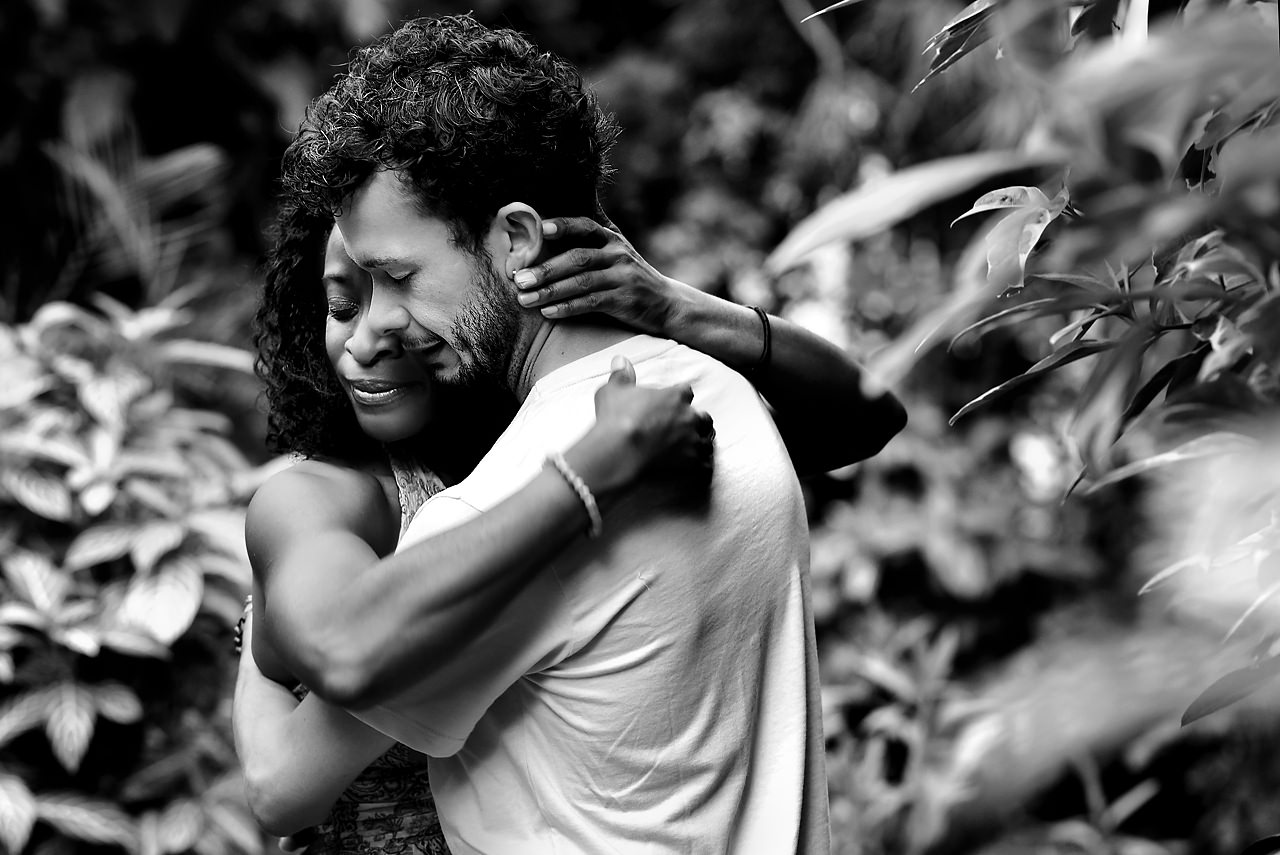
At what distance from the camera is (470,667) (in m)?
1.35

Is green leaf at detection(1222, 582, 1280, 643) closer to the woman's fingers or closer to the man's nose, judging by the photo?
the woman's fingers

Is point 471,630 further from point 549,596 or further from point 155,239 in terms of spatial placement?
point 155,239

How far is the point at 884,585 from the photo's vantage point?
15.7 feet

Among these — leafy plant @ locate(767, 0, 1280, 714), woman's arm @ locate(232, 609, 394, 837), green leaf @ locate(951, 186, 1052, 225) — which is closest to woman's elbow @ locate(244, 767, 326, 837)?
woman's arm @ locate(232, 609, 394, 837)

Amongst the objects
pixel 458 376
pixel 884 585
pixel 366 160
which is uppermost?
pixel 366 160

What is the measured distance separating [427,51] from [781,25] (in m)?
4.03

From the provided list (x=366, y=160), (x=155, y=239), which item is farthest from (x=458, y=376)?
(x=155, y=239)

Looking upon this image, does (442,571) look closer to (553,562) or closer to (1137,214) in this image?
(553,562)

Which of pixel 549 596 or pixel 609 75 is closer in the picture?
pixel 549 596

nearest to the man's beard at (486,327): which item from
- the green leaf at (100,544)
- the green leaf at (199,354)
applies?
the green leaf at (100,544)

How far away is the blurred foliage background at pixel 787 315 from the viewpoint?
1279 millimetres

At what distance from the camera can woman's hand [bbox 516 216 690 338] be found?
1.56 meters

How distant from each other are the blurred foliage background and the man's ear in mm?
437

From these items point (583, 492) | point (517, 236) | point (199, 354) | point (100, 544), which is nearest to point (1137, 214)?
point (583, 492)
